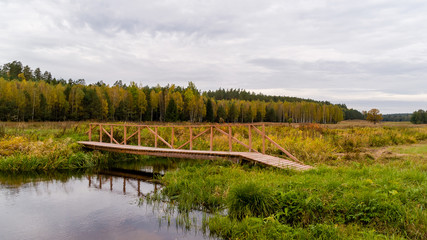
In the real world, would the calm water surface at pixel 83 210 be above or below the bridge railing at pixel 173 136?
below

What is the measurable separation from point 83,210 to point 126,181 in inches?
119

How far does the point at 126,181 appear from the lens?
10086 millimetres

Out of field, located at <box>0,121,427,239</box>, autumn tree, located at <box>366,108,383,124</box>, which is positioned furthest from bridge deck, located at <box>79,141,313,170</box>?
autumn tree, located at <box>366,108,383,124</box>

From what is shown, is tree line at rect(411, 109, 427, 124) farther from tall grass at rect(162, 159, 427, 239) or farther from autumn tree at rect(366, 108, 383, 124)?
tall grass at rect(162, 159, 427, 239)

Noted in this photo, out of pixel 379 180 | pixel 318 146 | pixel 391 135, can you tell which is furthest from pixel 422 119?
pixel 379 180

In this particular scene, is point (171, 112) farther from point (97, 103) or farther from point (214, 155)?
point (214, 155)

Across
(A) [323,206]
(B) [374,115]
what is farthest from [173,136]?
(B) [374,115]

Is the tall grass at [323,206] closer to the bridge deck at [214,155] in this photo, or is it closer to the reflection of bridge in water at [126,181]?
the bridge deck at [214,155]

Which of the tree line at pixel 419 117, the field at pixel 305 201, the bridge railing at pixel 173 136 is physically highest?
the tree line at pixel 419 117

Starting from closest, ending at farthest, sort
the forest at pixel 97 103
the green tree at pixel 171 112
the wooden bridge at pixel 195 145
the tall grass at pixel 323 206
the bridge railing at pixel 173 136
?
the tall grass at pixel 323 206 → the wooden bridge at pixel 195 145 → the bridge railing at pixel 173 136 → the forest at pixel 97 103 → the green tree at pixel 171 112

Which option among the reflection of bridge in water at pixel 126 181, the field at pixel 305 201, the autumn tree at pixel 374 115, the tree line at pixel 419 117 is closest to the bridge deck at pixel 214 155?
the field at pixel 305 201

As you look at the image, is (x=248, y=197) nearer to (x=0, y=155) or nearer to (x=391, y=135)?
(x=0, y=155)

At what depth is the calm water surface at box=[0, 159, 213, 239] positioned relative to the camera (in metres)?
5.64

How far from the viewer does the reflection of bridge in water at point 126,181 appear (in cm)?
897
